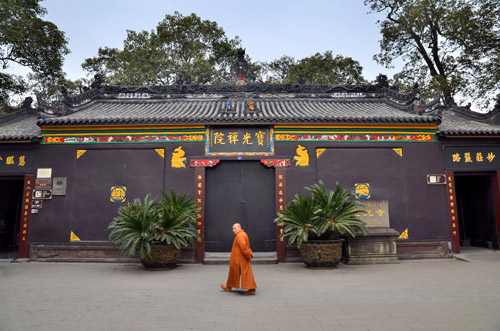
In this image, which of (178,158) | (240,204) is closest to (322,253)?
(240,204)

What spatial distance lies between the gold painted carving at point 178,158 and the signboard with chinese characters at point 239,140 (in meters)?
0.68

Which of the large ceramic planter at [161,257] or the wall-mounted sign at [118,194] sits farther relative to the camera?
the wall-mounted sign at [118,194]

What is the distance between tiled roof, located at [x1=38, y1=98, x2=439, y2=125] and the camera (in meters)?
8.55

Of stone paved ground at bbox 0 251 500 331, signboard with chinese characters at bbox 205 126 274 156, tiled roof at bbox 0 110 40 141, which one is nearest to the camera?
stone paved ground at bbox 0 251 500 331

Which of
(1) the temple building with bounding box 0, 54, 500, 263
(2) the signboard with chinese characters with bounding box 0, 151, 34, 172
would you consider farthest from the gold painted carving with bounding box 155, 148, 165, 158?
(2) the signboard with chinese characters with bounding box 0, 151, 34, 172

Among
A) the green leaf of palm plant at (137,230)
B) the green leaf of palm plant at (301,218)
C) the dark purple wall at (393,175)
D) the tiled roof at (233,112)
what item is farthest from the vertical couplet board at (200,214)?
the dark purple wall at (393,175)

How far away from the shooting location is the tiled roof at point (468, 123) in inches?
345

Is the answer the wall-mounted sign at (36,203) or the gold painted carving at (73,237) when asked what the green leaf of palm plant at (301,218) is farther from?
the wall-mounted sign at (36,203)

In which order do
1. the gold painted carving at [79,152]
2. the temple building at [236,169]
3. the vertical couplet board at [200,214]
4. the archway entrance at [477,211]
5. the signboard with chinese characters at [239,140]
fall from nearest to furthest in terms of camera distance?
the vertical couplet board at [200,214], the temple building at [236,169], the signboard with chinese characters at [239,140], the gold painted carving at [79,152], the archway entrance at [477,211]

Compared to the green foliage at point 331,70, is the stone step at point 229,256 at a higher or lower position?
lower

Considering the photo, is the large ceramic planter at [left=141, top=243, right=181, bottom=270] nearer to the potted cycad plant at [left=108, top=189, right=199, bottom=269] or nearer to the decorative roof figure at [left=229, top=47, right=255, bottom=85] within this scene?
the potted cycad plant at [left=108, top=189, right=199, bottom=269]

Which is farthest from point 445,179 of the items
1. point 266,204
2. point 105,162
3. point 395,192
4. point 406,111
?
point 105,162

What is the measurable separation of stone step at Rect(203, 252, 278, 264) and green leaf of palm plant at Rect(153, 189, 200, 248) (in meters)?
0.98

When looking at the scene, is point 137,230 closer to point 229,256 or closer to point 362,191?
point 229,256
